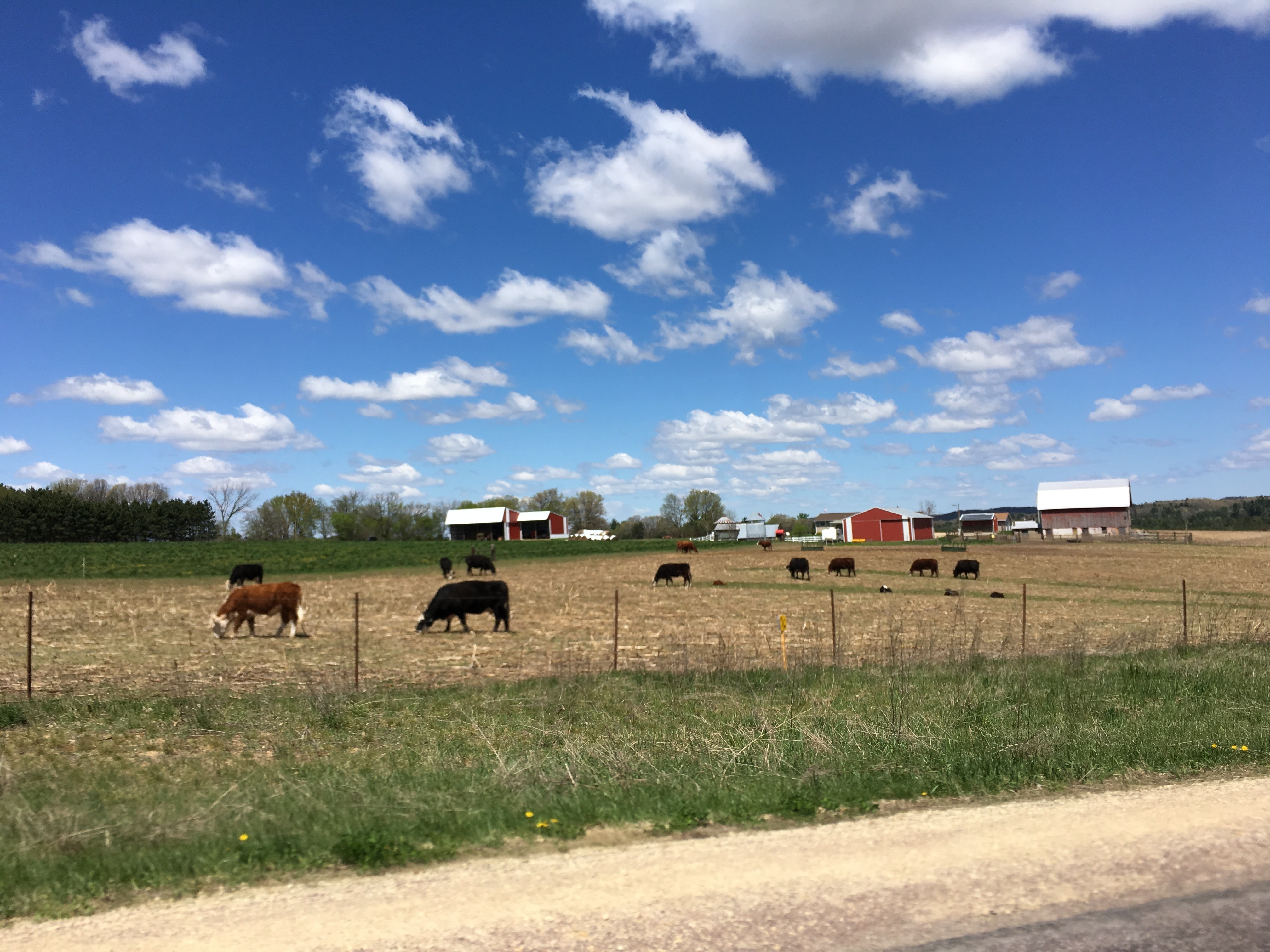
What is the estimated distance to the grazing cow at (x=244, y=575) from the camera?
38844 mm

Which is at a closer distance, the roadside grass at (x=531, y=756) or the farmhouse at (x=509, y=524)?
the roadside grass at (x=531, y=756)

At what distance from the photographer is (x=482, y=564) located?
1959 inches

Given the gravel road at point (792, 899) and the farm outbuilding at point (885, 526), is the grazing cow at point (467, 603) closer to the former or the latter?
the gravel road at point (792, 899)

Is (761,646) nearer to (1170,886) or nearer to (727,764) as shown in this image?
(727,764)

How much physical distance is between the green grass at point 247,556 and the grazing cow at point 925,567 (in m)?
27.2

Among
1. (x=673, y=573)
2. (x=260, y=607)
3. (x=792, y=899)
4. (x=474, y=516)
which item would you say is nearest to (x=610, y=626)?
→ (x=260, y=607)

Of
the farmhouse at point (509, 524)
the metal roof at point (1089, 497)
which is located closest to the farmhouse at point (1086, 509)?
the metal roof at point (1089, 497)

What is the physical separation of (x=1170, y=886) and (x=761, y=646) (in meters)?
A: 12.6

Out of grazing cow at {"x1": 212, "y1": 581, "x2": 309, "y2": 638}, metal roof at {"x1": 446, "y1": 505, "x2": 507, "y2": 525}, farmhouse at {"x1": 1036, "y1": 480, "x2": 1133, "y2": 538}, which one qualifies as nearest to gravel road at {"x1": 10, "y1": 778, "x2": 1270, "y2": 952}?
grazing cow at {"x1": 212, "y1": 581, "x2": 309, "y2": 638}

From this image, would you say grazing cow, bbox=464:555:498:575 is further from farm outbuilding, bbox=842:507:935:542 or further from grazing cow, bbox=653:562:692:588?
farm outbuilding, bbox=842:507:935:542

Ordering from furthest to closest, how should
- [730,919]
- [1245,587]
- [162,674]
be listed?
[1245,587] < [162,674] < [730,919]

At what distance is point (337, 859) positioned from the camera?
6.70 m

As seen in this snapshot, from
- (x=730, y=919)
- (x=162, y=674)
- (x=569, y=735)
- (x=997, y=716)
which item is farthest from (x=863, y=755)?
(x=162, y=674)

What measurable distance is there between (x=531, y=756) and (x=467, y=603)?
1385 cm
